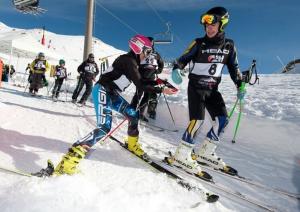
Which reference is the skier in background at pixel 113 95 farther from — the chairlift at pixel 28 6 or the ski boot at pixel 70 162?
the chairlift at pixel 28 6

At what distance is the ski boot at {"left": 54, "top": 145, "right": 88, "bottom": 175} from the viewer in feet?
13.5

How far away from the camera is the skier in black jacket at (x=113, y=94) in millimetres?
4270

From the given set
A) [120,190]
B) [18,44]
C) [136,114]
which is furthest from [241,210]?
[18,44]

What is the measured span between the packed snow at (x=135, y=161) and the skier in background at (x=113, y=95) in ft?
0.93

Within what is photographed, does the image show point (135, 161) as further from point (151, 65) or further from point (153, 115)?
point (153, 115)

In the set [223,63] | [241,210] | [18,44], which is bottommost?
[241,210]

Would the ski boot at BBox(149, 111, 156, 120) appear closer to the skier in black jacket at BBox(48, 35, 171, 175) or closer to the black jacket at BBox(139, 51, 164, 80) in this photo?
the black jacket at BBox(139, 51, 164, 80)

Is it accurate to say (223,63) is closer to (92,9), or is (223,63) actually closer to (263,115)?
(263,115)

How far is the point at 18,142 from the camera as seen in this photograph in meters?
5.93

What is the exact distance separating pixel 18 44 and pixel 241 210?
25228 millimetres

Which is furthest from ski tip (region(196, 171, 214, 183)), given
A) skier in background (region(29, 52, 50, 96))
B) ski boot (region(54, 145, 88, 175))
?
skier in background (region(29, 52, 50, 96))

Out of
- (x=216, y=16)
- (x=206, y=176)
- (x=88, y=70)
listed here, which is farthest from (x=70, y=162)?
(x=88, y=70)

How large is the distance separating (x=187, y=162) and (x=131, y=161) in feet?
2.90

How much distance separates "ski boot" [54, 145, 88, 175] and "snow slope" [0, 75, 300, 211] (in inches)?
5.5
